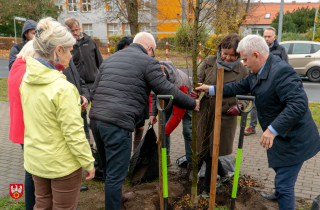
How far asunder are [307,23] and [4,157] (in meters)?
37.8

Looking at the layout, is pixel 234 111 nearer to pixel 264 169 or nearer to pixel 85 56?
pixel 264 169

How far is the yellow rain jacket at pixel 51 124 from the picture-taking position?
198cm

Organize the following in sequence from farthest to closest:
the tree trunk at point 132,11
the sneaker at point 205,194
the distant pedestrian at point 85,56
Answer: the tree trunk at point 132,11
the distant pedestrian at point 85,56
the sneaker at point 205,194

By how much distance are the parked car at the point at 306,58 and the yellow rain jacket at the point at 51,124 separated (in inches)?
481

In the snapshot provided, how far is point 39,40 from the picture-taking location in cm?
206

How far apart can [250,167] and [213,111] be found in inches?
66.9

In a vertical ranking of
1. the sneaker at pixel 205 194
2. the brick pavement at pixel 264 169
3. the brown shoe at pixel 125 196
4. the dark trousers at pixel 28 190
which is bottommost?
the brick pavement at pixel 264 169

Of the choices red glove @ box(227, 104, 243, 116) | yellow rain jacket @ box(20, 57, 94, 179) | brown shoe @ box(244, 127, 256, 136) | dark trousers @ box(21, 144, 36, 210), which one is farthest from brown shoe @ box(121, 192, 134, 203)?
brown shoe @ box(244, 127, 256, 136)

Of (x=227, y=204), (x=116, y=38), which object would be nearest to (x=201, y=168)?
(x=227, y=204)

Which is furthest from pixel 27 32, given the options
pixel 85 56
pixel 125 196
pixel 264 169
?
pixel 264 169

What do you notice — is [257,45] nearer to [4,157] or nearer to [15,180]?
[15,180]

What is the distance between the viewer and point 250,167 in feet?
14.8

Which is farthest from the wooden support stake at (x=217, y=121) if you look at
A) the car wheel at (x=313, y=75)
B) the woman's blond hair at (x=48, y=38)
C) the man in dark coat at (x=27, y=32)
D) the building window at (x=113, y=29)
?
the building window at (x=113, y=29)

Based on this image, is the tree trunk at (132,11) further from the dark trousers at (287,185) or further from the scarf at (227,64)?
the dark trousers at (287,185)
